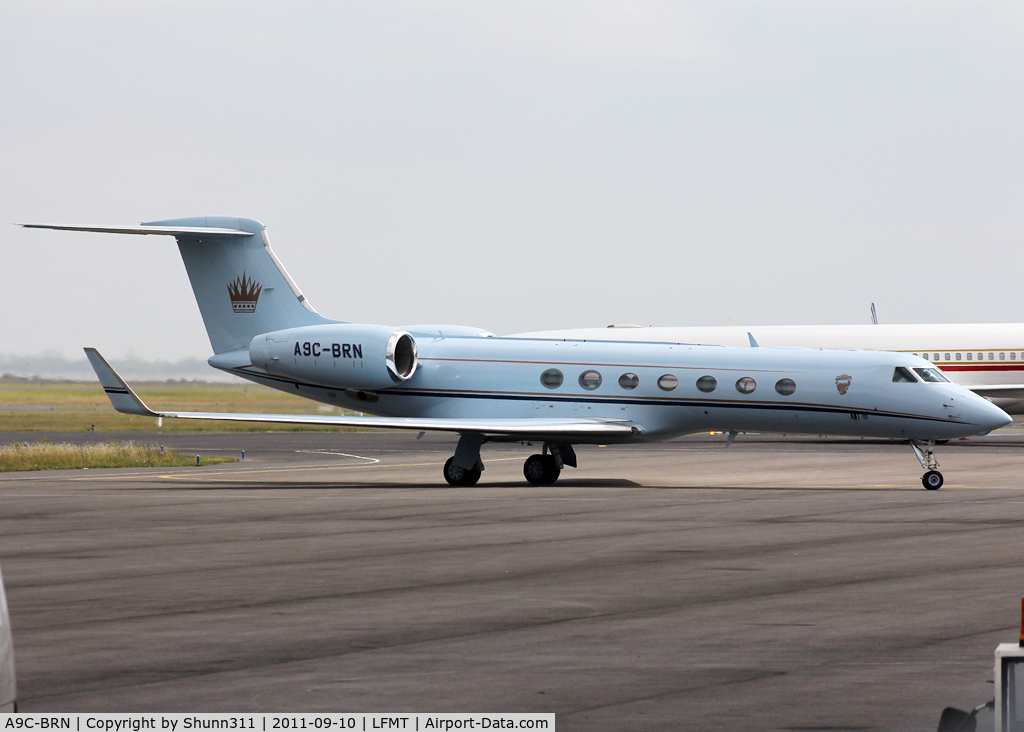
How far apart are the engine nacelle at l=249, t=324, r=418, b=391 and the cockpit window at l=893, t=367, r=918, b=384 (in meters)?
9.96

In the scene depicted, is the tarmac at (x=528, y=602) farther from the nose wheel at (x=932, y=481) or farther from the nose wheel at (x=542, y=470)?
the nose wheel at (x=542, y=470)

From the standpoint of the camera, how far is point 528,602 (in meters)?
12.3

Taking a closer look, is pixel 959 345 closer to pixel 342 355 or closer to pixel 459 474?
pixel 459 474

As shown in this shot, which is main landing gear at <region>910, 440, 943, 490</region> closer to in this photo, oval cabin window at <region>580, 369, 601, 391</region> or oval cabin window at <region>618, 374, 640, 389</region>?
oval cabin window at <region>618, 374, 640, 389</region>

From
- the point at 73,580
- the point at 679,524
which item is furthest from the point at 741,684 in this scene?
the point at 679,524

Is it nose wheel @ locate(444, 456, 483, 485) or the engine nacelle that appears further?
the engine nacelle

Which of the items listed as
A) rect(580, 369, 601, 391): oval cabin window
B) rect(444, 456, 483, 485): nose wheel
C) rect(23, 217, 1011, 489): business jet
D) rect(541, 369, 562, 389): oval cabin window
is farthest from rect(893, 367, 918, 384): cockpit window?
rect(444, 456, 483, 485): nose wheel

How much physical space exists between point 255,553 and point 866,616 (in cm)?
777

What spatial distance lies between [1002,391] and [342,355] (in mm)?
23983

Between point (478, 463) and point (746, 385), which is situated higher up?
point (746, 385)

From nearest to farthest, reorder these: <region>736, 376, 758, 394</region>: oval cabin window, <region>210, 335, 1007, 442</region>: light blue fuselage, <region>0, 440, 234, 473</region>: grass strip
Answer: <region>210, 335, 1007, 442</region>: light blue fuselage
<region>736, 376, 758, 394</region>: oval cabin window
<region>0, 440, 234, 473</region>: grass strip

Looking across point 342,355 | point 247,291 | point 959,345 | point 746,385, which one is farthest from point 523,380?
point 959,345

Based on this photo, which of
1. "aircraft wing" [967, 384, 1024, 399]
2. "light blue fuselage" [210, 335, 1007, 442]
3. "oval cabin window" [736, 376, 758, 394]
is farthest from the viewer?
"aircraft wing" [967, 384, 1024, 399]

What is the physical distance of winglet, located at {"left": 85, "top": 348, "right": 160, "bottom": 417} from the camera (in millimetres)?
27263
